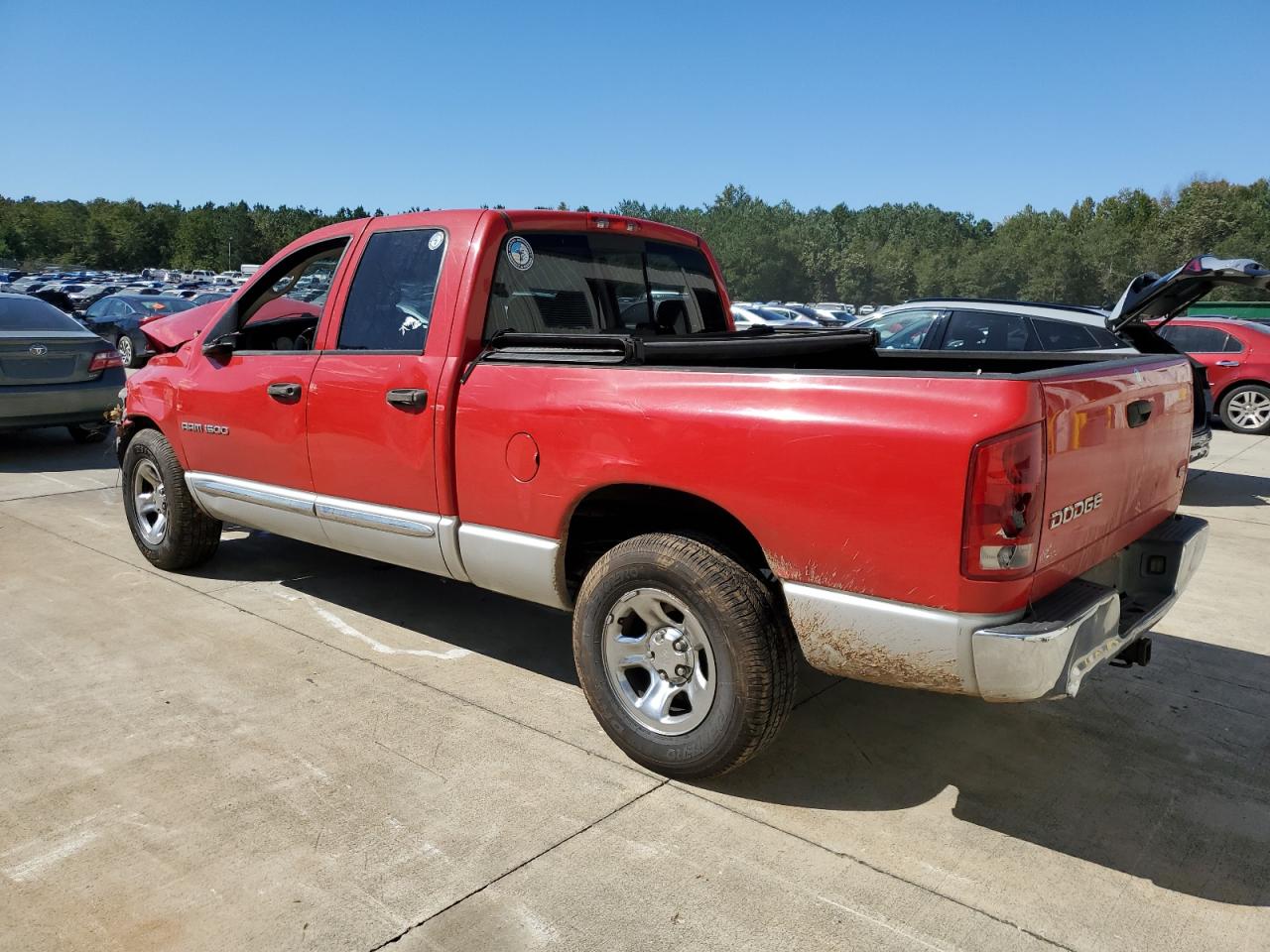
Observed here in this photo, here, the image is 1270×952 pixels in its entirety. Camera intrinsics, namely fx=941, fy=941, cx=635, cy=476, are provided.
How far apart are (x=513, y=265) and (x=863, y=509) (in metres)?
2.04

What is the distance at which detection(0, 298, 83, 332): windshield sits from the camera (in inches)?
365

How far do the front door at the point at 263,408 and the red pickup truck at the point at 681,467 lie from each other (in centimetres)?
2

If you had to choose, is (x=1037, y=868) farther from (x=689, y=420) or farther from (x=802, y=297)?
(x=802, y=297)

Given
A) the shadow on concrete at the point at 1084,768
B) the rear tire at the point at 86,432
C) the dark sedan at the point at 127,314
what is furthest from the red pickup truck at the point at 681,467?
the dark sedan at the point at 127,314

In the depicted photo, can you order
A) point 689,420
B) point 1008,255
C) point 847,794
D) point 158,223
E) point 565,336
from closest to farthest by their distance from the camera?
point 689,420
point 847,794
point 565,336
point 1008,255
point 158,223

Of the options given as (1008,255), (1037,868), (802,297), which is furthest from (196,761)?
(802,297)

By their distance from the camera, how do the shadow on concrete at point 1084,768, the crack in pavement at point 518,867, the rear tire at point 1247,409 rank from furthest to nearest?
1. the rear tire at point 1247,409
2. the shadow on concrete at point 1084,768
3. the crack in pavement at point 518,867

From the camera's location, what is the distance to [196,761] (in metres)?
3.40

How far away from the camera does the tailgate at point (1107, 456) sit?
2.69 metres

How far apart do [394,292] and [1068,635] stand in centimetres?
307

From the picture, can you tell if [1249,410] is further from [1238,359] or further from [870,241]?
[870,241]

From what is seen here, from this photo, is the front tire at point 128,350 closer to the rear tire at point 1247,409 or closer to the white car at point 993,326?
the white car at point 993,326

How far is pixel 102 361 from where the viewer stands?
31.5 ft

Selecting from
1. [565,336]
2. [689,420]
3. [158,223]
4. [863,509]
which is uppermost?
[158,223]
